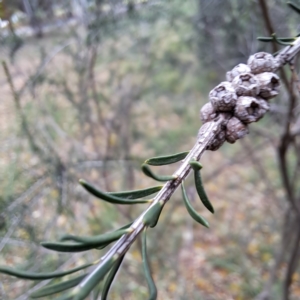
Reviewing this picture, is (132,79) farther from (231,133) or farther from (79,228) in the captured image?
(231,133)

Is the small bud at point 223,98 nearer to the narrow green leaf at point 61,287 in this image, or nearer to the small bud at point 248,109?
the small bud at point 248,109

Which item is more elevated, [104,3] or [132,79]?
[104,3]

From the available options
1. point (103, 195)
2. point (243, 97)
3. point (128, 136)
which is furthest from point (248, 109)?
point (128, 136)

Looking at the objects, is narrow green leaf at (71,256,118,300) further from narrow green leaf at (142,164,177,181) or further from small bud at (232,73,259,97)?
small bud at (232,73,259,97)

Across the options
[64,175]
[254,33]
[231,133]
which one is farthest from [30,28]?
[231,133]

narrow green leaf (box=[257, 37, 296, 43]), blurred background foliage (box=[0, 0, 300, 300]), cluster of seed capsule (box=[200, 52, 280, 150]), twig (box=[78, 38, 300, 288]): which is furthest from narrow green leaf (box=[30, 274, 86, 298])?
blurred background foliage (box=[0, 0, 300, 300])

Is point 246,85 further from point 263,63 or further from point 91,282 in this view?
point 91,282
